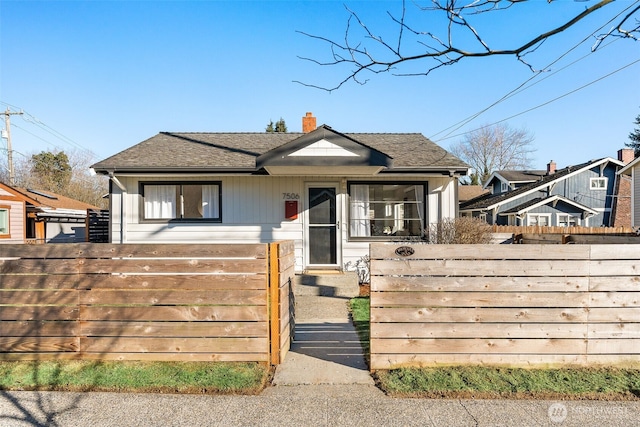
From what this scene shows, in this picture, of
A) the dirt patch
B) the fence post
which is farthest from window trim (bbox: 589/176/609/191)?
the fence post

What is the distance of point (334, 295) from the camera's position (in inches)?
297

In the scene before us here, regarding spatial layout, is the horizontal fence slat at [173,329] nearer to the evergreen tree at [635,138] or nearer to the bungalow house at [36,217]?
the bungalow house at [36,217]

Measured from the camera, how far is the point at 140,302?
4035mm

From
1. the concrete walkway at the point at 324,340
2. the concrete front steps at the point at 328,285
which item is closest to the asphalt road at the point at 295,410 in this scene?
the concrete walkway at the point at 324,340

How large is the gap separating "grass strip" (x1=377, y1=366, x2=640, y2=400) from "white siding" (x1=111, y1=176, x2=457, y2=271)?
205 inches

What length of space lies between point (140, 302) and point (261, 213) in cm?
499

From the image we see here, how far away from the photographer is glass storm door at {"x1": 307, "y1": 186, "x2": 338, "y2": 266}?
354 inches

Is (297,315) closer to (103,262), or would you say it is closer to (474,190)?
(103,262)

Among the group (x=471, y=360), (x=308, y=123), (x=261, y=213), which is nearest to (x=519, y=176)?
(x=308, y=123)

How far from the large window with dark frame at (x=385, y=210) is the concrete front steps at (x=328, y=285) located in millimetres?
1423

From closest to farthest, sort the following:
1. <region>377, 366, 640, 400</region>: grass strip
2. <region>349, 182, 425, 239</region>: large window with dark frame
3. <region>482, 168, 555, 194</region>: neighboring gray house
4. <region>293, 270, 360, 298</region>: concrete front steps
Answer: <region>377, 366, 640, 400</region>: grass strip
<region>293, 270, 360, 298</region>: concrete front steps
<region>349, 182, 425, 239</region>: large window with dark frame
<region>482, 168, 555, 194</region>: neighboring gray house

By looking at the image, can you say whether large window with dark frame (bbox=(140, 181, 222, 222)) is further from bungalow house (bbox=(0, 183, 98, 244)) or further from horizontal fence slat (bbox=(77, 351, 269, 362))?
bungalow house (bbox=(0, 183, 98, 244))

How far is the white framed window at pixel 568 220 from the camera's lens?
24375 millimetres

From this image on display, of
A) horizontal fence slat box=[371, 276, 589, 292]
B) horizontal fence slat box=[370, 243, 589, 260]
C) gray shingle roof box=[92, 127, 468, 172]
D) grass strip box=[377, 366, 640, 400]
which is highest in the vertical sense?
gray shingle roof box=[92, 127, 468, 172]
